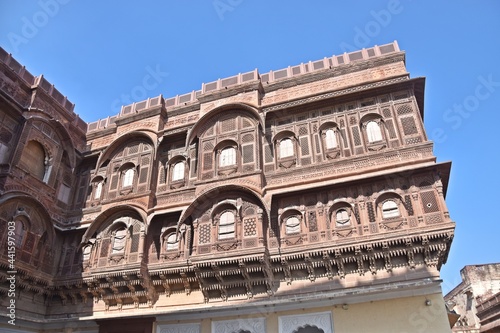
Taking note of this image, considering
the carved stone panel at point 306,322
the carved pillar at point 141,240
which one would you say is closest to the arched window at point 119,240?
the carved pillar at point 141,240

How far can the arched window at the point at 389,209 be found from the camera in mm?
10969

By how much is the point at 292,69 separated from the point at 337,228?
6597 millimetres

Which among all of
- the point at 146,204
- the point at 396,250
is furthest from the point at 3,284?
the point at 396,250

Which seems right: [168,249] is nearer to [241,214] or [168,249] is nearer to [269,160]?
[241,214]

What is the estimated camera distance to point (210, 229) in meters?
12.2

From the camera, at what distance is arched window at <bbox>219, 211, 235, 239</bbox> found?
473 inches

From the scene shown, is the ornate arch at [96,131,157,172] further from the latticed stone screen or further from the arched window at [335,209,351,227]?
the arched window at [335,209,351,227]

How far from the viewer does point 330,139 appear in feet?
41.9

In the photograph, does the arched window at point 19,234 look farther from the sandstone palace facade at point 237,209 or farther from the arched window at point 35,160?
the arched window at point 35,160

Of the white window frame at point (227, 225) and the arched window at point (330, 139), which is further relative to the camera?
the arched window at point (330, 139)

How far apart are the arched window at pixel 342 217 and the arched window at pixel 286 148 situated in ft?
8.74

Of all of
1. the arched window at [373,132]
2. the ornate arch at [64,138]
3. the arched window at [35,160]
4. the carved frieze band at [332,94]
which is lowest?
the arched window at [373,132]

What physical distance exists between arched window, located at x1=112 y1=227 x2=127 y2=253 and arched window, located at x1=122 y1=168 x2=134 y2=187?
6.11 ft

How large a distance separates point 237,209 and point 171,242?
2.80 meters
